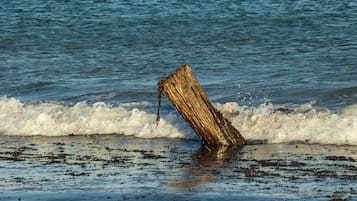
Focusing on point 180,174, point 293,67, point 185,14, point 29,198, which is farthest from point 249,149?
point 185,14

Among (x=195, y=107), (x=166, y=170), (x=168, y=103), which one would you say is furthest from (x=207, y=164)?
(x=168, y=103)

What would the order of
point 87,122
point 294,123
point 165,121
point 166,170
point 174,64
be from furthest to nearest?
point 174,64 < point 87,122 < point 165,121 < point 294,123 < point 166,170

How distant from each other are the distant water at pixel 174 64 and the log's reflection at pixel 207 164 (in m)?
0.97

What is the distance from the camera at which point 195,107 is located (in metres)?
12.4

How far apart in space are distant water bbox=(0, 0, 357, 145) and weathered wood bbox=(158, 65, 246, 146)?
844 mm

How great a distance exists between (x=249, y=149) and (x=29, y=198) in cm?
416

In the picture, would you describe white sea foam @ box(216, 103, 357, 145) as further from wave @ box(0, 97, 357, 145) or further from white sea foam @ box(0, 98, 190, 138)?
white sea foam @ box(0, 98, 190, 138)

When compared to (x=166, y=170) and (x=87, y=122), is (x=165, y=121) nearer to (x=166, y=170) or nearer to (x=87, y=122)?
(x=87, y=122)

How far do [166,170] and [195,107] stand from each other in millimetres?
1611

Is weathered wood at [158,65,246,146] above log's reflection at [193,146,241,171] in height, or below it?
above

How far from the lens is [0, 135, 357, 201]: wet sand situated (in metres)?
9.38

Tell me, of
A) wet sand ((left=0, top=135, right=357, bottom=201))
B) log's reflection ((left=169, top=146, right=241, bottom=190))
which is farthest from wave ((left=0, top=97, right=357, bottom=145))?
log's reflection ((left=169, top=146, right=241, bottom=190))

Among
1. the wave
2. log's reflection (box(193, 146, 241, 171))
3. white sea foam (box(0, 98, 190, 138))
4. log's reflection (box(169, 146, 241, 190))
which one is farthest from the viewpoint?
white sea foam (box(0, 98, 190, 138))

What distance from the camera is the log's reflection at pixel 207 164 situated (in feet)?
33.4
